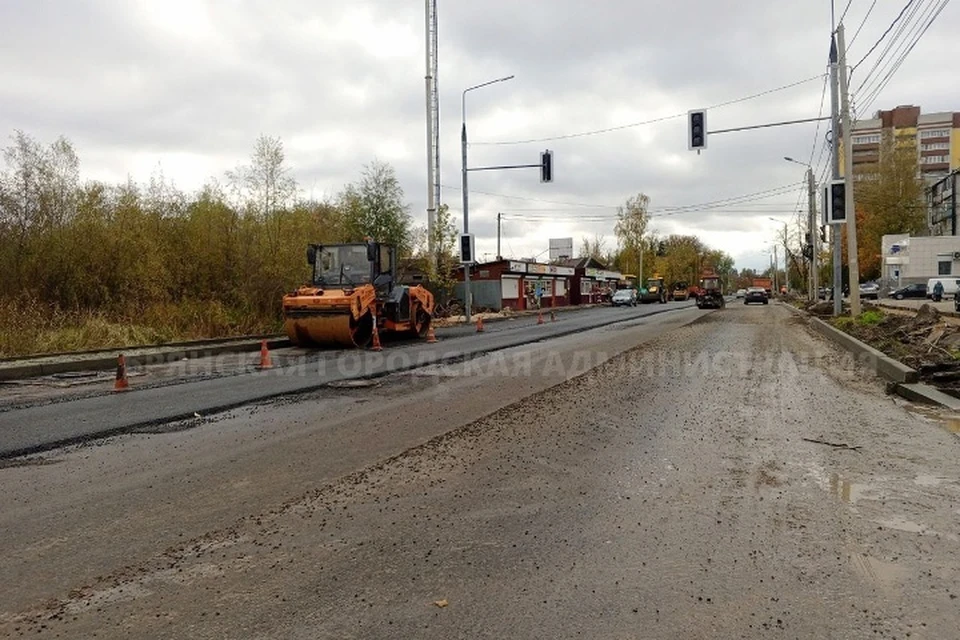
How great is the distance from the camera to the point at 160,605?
3.33 meters

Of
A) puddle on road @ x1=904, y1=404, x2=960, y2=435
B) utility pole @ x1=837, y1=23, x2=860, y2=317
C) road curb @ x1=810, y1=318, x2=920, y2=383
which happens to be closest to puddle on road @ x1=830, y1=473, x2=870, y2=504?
puddle on road @ x1=904, y1=404, x2=960, y2=435

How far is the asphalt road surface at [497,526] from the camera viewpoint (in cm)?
320

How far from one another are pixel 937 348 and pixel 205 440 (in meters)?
11.9

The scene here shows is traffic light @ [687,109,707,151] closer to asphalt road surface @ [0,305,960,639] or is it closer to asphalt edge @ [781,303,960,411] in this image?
asphalt edge @ [781,303,960,411]

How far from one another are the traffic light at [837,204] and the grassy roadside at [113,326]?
18.3 meters

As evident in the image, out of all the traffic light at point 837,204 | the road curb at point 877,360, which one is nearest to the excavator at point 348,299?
the road curb at point 877,360

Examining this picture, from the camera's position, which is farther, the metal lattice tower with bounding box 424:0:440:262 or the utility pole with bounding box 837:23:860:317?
the metal lattice tower with bounding box 424:0:440:262

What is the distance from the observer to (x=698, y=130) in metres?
19.8

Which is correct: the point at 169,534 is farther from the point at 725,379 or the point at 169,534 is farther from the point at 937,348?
the point at 937,348

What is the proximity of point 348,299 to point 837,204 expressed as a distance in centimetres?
1523

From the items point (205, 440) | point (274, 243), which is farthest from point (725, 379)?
point (274, 243)

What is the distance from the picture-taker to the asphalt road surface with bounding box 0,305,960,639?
10.5 feet

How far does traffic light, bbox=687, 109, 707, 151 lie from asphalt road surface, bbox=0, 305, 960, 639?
43.0 feet

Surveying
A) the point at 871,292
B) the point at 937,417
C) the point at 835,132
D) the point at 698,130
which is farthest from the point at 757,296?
the point at 937,417
